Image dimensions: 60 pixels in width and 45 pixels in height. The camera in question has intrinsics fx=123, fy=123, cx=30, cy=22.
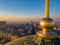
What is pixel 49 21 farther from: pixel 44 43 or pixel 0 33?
pixel 0 33

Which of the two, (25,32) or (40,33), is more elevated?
(40,33)

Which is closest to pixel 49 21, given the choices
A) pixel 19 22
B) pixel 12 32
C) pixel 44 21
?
pixel 44 21

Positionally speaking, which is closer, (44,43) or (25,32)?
(44,43)

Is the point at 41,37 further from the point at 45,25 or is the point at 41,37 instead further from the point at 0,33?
the point at 0,33

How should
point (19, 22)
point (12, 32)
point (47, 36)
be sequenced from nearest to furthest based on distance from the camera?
1. point (47, 36)
2. point (19, 22)
3. point (12, 32)

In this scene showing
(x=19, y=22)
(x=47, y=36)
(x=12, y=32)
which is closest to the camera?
(x=47, y=36)

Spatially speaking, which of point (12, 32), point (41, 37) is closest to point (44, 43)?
point (41, 37)

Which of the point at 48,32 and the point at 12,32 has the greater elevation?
the point at 48,32

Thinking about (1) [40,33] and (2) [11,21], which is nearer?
(1) [40,33]
